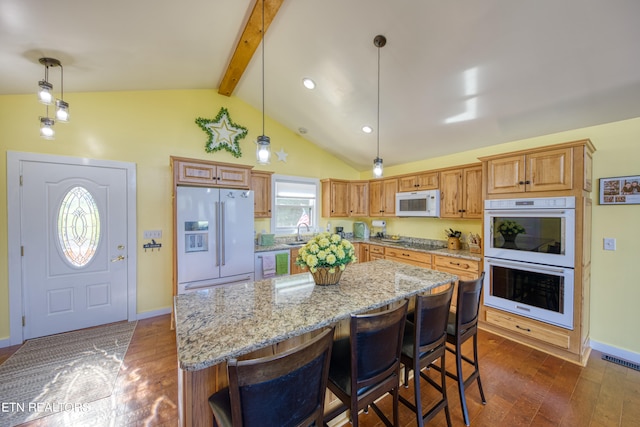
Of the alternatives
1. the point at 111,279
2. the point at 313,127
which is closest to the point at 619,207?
the point at 313,127

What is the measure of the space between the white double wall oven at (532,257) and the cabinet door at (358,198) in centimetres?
236

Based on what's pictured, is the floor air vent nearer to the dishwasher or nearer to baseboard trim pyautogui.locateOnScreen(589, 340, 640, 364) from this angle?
baseboard trim pyautogui.locateOnScreen(589, 340, 640, 364)

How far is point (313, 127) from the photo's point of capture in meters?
4.28

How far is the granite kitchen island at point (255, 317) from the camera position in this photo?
1.05 metres

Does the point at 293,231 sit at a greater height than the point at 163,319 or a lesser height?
greater

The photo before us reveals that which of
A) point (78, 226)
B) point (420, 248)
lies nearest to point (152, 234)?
point (78, 226)

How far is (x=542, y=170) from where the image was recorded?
8.42ft

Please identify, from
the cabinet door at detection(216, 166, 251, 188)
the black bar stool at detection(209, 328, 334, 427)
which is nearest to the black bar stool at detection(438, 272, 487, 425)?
the black bar stool at detection(209, 328, 334, 427)

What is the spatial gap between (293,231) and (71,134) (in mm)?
3322

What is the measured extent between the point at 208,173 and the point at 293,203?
72.6 inches

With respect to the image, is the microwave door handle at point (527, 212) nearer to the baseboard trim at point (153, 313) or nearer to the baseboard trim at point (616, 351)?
the baseboard trim at point (616, 351)

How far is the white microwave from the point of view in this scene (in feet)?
12.6

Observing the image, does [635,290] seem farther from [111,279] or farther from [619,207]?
[111,279]

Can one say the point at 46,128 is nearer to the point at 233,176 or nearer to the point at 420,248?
the point at 233,176
